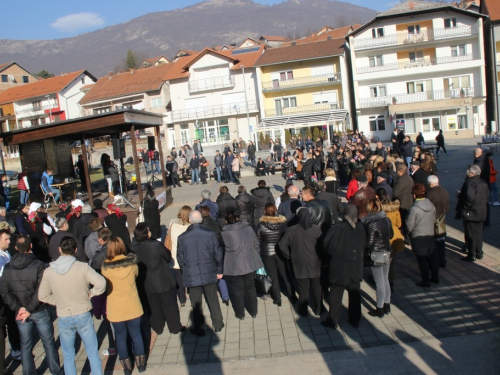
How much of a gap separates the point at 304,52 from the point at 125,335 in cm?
4045

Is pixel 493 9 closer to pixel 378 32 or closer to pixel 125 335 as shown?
pixel 378 32

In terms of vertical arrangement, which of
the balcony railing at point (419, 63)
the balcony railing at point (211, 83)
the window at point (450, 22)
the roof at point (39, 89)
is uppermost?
the roof at point (39, 89)

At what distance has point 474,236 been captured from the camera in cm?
802

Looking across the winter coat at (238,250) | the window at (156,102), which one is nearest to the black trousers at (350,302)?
the winter coat at (238,250)

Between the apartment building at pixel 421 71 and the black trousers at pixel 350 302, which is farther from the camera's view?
the apartment building at pixel 421 71

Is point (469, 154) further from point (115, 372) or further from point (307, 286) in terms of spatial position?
point (115, 372)

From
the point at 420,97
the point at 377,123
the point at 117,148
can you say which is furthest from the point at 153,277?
the point at 377,123

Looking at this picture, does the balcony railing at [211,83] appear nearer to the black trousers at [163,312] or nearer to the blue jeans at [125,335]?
the black trousers at [163,312]

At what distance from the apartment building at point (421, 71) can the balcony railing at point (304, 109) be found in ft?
7.83

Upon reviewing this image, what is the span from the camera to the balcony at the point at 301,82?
4199 centimetres

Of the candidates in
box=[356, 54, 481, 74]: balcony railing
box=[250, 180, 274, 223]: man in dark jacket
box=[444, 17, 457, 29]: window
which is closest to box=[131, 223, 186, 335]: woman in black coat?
box=[250, 180, 274, 223]: man in dark jacket

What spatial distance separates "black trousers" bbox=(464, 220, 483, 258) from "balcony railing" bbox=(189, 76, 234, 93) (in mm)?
→ 39323

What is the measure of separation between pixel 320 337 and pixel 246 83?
135 feet

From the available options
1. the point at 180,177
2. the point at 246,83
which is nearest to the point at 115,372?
the point at 180,177
